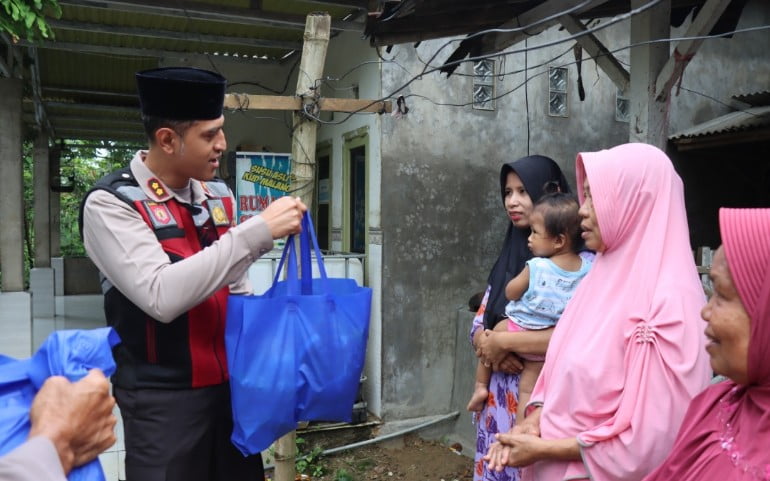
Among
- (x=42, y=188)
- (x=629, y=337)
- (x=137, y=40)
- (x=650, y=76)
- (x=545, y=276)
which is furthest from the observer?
(x=42, y=188)

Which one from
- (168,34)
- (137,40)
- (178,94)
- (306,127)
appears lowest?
(178,94)

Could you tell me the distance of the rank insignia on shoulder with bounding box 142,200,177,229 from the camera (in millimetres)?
1982

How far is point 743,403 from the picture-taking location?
1.48 metres

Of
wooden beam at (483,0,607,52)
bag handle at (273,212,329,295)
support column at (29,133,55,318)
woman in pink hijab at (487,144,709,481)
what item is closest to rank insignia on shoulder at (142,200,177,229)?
bag handle at (273,212,329,295)

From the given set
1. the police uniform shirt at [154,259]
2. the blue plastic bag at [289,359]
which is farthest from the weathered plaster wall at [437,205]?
the police uniform shirt at [154,259]

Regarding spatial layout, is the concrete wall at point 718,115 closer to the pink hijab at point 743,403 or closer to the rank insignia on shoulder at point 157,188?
the pink hijab at point 743,403

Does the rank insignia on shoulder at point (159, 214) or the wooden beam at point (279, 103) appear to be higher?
the wooden beam at point (279, 103)

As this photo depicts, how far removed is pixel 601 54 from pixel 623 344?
154 inches

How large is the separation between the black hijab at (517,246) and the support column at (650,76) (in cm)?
186

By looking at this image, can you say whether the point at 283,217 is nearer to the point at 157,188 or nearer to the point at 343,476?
the point at 157,188

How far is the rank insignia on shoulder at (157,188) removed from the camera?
2039mm

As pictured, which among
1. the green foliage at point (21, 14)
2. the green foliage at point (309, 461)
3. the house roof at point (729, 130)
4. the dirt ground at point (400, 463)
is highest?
the green foliage at point (21, 14)

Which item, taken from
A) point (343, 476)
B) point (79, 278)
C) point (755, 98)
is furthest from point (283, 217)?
point (79, 278)

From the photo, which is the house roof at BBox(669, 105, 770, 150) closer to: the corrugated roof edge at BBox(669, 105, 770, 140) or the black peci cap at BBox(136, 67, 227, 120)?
the corrugated roof edge at BBox(669, 105, 770, 140)
